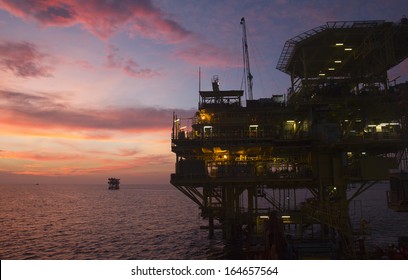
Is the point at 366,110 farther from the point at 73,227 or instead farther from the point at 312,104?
the point at 73,227

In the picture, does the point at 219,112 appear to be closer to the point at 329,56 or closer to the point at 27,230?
the point at 329,56

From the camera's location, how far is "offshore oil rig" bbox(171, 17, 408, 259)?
31078mm

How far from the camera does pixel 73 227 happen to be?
61969 millimetres

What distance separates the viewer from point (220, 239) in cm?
4450

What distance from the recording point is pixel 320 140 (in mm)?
32000

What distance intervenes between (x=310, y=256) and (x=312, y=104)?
16.1 meters

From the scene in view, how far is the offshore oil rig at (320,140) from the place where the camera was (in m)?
31.1

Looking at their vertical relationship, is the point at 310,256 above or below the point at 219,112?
below

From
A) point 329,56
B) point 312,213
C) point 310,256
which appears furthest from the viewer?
point 329,56

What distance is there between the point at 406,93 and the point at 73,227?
57892 mm

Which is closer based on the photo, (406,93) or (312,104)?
(406,93)
